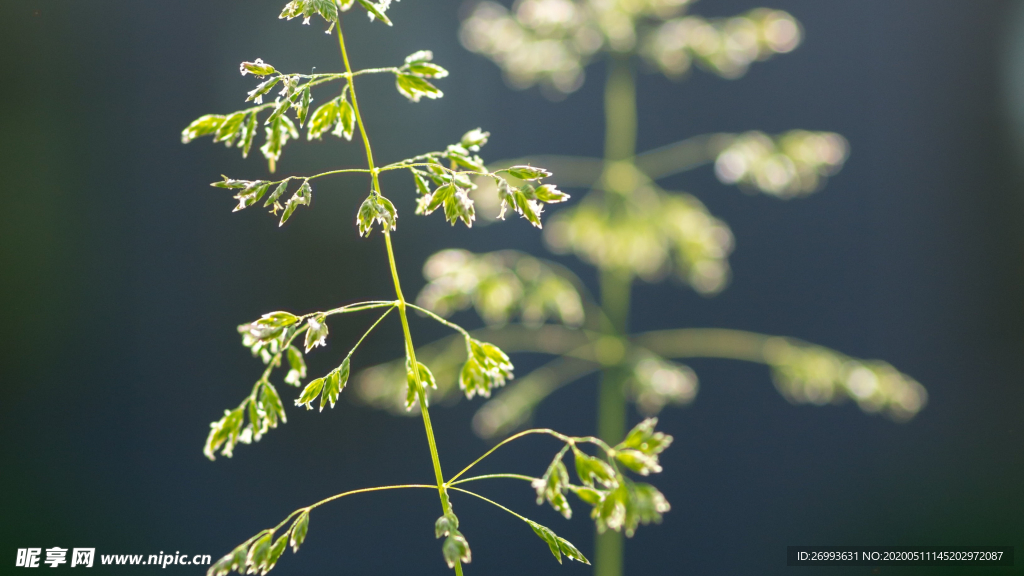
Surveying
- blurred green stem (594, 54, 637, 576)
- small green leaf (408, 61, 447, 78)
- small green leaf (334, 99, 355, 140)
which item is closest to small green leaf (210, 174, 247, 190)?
small green leaf (334, 99, 355, 140)

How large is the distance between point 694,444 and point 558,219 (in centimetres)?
→ 186

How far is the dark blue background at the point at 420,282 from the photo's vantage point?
9.53ft

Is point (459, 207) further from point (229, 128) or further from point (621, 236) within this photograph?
point (621, 236)

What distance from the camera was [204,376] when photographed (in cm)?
308

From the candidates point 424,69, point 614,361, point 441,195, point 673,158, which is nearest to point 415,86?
point 424,69

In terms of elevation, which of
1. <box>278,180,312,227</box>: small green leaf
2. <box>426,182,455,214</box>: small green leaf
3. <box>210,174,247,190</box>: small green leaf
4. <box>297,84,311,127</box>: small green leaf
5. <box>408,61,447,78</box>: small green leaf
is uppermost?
<box>408,61,447,78</box>: small green leaf

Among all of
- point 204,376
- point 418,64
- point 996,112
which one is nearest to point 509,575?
point 204,376

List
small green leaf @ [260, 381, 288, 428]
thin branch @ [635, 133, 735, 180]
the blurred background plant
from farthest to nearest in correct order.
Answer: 1. thin branch @ [635, 133, 735, 180]
2. the blurred background plant
3. small green leaf @ [260, 381, 288, 428]

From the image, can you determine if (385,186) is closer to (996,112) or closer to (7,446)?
(7,446)

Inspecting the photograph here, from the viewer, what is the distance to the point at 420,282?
3.17 meters

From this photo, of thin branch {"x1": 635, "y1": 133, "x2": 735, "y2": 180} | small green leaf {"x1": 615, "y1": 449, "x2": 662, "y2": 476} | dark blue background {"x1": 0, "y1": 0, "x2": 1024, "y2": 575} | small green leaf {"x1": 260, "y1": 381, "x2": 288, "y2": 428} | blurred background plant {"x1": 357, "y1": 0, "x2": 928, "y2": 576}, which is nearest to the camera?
small green leaf {"x1": 615, "y1": 449, "x2": 662, "y2": 476}

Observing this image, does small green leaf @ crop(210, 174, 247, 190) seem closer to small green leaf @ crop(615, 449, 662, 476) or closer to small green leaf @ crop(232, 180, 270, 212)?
small green leaf @ crop(232, 180, 270, 212)

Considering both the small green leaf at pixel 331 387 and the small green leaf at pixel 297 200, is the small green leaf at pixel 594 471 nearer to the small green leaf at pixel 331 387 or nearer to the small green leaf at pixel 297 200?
the small green leaf at pixel 331 387

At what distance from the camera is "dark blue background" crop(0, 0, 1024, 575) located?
114 inches
